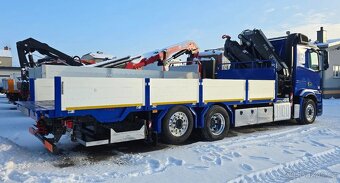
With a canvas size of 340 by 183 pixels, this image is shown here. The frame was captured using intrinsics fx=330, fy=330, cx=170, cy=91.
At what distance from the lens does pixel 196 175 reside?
5562mm

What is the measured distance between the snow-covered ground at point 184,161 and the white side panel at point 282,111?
5.76 ft

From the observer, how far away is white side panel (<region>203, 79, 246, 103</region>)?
8.40 meters

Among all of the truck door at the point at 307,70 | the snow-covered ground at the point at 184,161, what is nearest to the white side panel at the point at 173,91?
the snow-covered ground at the point at 184,161

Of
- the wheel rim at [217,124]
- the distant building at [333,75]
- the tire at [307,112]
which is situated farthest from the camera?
the distant building at [333,75]

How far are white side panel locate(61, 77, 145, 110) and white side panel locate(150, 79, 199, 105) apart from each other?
0.33 meters

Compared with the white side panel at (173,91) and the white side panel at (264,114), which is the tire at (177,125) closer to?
the white side panel at (173,91)

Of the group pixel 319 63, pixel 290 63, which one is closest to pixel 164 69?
pixel 290 63

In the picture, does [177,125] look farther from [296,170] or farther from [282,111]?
[282,111]

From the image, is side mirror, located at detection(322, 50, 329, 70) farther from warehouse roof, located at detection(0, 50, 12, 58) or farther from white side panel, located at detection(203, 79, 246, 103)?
warehouse roof, located at detection(0, 50, 12, 58)

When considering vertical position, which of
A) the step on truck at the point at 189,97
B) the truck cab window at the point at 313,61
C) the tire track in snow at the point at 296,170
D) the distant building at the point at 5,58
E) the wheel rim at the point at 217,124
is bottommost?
the tire track in snow at the point at 296,170

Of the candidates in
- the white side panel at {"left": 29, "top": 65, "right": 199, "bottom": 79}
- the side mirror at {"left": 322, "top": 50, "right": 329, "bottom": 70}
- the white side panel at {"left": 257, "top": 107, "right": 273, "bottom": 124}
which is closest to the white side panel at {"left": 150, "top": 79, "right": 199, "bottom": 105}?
the white side panel at {"left": 257, "top": 107, "right": 273, "bottom": 124}

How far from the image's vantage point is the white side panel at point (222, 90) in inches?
331

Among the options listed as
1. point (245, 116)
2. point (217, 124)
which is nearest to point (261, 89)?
point (245, 116)

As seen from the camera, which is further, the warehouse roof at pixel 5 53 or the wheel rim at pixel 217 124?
the warehouse roof at pixel 5 53
